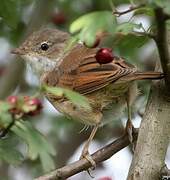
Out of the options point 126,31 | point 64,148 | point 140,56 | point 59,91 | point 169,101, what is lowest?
point 64,148

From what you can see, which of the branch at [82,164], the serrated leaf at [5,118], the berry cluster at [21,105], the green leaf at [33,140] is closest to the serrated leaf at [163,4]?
the berry cluster at [21,105]

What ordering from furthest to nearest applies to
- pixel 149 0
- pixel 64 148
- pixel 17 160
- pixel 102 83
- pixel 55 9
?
pixel 55 9 → pixel 64 148 → pixel 102 83 → pixel 17 160 → pixel 149 0

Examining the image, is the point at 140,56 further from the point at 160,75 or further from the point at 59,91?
the point at 59,91

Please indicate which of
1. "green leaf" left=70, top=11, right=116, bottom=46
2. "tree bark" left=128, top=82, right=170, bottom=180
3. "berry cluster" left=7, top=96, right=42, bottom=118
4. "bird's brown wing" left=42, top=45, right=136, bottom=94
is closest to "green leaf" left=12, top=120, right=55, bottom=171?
"berry cluster" left=7, top=96, right=42, bottom=118

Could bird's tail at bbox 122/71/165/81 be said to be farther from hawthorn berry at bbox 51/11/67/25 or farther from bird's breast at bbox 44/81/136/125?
hawthorn berry at bbox 51/11/67/25

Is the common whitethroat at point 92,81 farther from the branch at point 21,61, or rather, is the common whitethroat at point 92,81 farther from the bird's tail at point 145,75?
the branch at point 21,61

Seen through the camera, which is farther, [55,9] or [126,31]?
[55,9]

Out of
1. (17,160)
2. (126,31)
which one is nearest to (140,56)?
(17,160)
